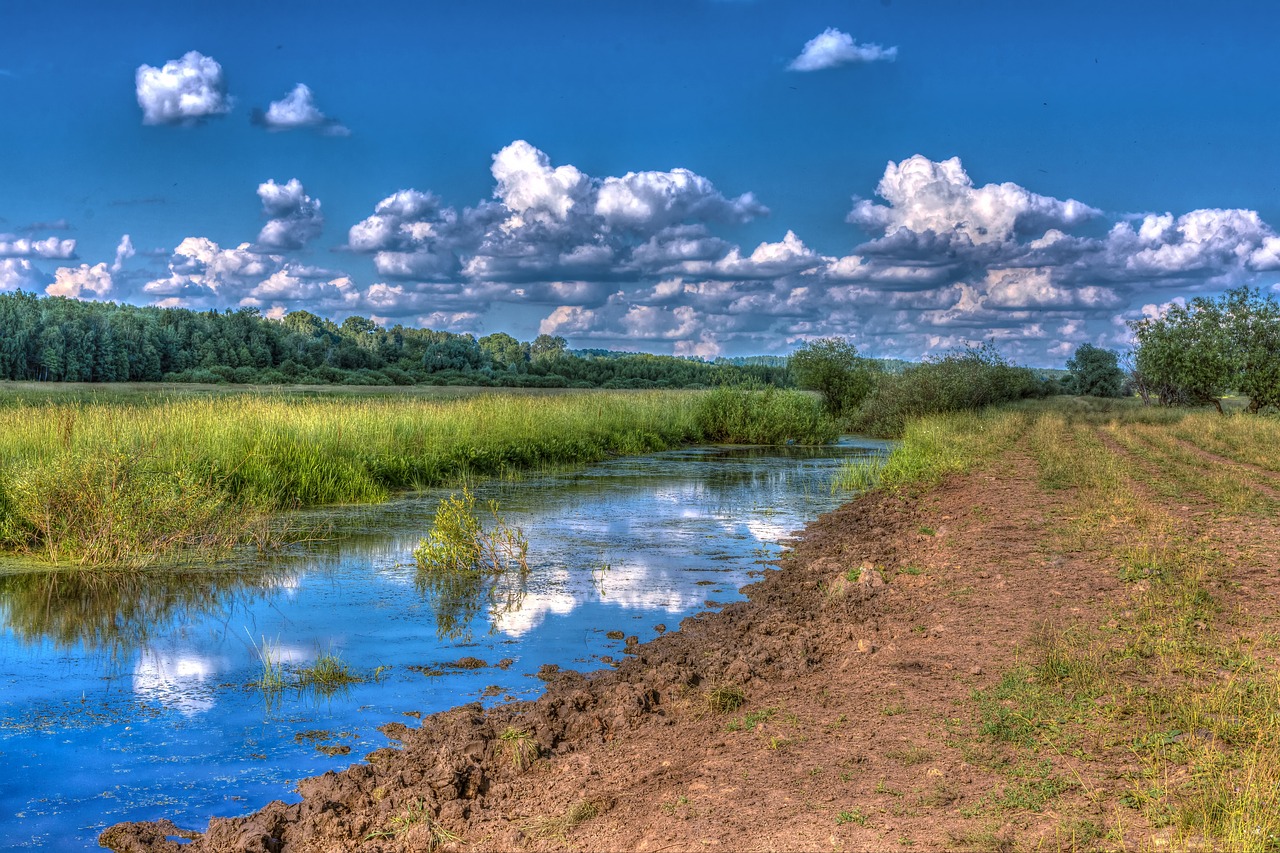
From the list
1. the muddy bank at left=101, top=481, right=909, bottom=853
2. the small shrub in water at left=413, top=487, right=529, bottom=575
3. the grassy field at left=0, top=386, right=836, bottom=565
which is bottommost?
the muddy bank at left=101, top=481, right=909, bottom=853

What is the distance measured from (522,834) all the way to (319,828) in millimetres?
910

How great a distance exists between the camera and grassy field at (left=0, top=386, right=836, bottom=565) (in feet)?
36.1

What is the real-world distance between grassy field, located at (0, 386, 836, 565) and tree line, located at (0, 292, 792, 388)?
15374 millimetres

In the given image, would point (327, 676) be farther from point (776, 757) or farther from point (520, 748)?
point (776, 757)

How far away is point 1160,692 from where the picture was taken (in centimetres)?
548

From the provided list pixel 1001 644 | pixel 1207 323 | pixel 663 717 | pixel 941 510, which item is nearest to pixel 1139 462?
pixel 941 510

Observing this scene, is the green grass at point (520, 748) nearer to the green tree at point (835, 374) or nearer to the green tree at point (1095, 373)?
the green tree at point (835, 374)

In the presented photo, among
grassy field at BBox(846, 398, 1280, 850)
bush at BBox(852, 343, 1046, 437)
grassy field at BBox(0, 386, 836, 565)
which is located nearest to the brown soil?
grassy field at BBox(846, 398, 1280, 850)

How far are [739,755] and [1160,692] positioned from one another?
238 cm

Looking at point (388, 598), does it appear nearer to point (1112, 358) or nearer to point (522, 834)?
point (522, 834)

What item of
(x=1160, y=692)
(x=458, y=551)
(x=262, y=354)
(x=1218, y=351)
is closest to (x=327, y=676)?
(x=458, y=551)

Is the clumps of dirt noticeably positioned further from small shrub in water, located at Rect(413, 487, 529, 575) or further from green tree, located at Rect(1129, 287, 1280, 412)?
green tree, located at Rect(1129, 287, 1280, 412)

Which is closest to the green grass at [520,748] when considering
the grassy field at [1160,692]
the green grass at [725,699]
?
the green grass at [725,699]

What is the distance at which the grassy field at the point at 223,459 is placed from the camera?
11.0 m
